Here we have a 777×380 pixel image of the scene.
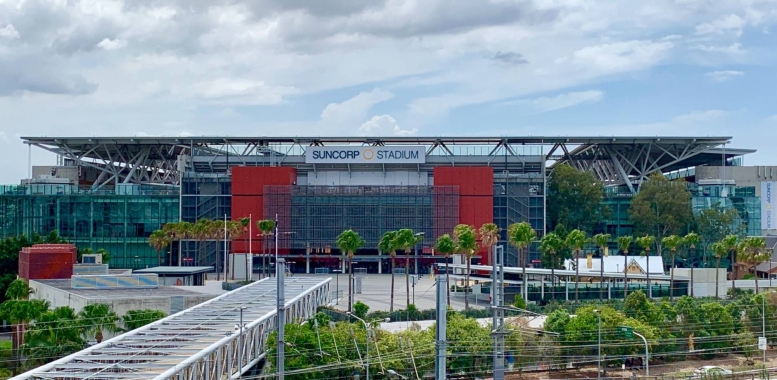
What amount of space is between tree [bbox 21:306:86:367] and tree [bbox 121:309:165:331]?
4.67 meters

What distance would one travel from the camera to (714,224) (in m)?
133

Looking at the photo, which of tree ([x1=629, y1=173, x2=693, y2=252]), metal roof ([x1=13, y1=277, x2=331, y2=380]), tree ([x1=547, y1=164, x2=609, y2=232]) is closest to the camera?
metal roof ([x1=13, y1=277, x2=331, y2=380])

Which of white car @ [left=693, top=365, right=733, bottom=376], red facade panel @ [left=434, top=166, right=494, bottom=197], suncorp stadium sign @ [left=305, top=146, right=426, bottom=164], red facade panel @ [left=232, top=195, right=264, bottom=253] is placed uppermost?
suncorp stadium sign @ [left=305, top=146, right=426, bottom=164]

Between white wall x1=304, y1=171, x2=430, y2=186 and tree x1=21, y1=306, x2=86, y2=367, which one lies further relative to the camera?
white wall x1=304, y1=171, x2=430, y2=186

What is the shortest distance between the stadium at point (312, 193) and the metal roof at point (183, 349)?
70.9 m

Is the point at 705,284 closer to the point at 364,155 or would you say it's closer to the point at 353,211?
the point at 353,211

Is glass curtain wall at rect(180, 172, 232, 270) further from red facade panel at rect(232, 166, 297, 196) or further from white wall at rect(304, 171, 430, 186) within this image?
white wall at rect(304, 171, 430, 186)


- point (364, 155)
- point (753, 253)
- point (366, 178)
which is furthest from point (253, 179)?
point (753, 253)

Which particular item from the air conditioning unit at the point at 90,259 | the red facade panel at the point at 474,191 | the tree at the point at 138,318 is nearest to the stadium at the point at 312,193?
the red facade panel at the point at 474,191

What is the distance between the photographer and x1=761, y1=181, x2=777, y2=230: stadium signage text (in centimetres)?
14538

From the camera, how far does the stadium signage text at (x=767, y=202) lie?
145375mm

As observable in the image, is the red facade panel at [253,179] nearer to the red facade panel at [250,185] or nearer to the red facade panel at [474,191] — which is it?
the red facade panel at [250,185]

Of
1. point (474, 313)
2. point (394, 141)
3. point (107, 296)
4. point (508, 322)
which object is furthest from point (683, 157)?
point (107, 296)

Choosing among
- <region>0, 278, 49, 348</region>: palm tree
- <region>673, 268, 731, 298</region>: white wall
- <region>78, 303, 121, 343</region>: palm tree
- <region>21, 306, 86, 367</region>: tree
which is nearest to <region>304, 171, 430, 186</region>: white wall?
<region>673, 268, 731, 298</region>: white wall
